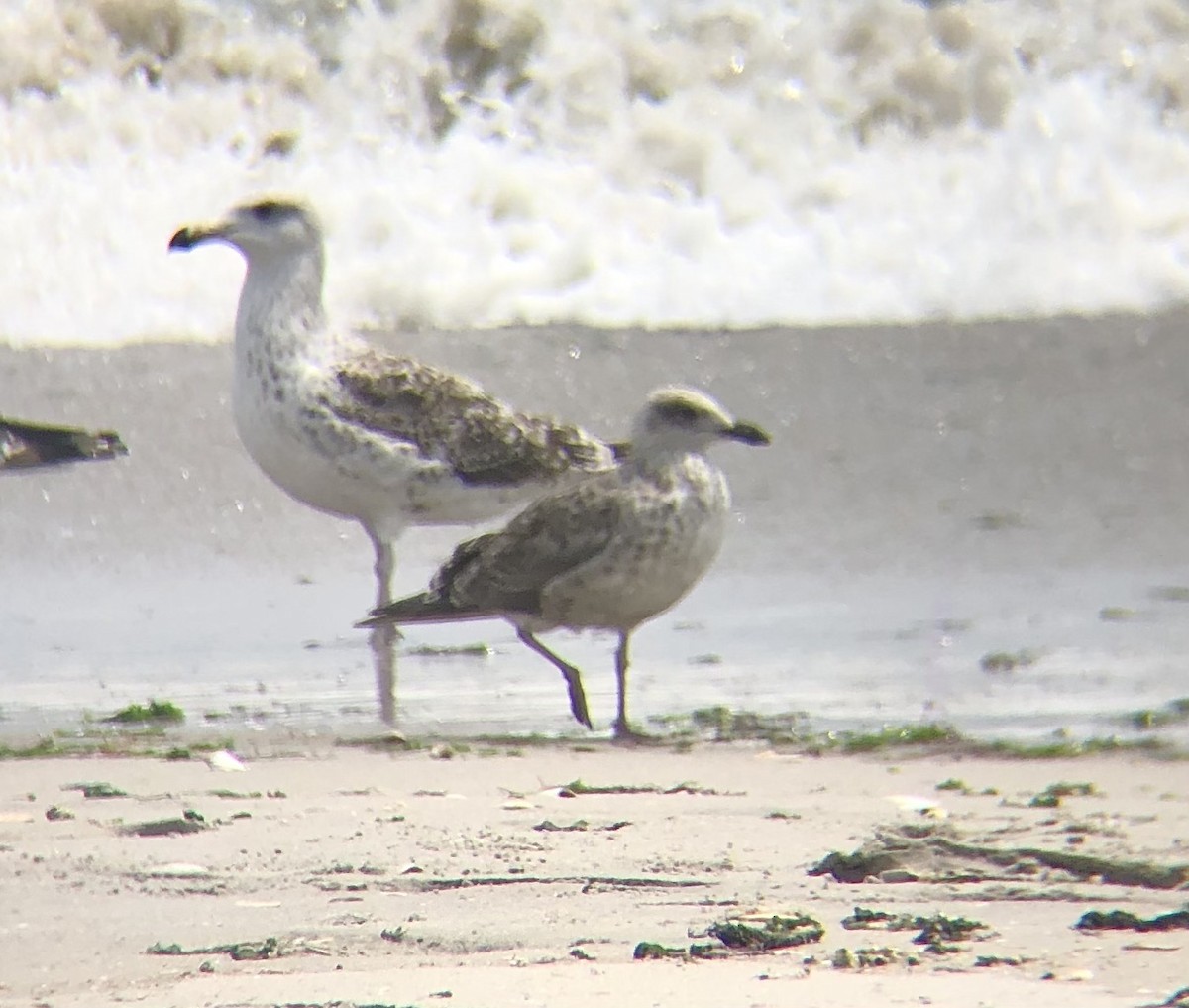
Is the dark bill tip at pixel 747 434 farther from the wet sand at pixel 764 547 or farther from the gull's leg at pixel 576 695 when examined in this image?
the gull's leg at pixel 576 695

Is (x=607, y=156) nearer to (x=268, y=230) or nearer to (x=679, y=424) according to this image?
(x=268, y=230)

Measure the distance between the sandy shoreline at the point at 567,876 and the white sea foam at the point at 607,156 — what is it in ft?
21.8

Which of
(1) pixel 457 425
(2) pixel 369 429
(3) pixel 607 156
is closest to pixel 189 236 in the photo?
(2) pixel 369 429

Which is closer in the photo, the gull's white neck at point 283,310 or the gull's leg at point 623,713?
the gull's leg at point 623,713

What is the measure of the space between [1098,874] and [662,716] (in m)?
2.35

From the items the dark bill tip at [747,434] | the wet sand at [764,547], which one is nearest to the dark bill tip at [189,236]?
the wet sand at [764,547]

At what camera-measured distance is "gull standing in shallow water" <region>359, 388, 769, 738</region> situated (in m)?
6.60

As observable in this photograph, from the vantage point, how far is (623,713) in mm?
6238

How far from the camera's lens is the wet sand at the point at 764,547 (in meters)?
6.89

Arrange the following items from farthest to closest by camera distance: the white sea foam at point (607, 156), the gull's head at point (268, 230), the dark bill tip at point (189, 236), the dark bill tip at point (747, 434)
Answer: the white sea foam at point (607, 156) < the gull's head at point (268, 230) < the dark bill tip at point (189, 236) < the dark bill tip at point (747, 434)

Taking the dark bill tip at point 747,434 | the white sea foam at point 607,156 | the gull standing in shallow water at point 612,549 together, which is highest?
the white sea foam at point 607,156

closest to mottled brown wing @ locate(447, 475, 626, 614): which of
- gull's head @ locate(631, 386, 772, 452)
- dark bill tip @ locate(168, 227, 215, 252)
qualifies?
gull's head @ locate(631, 386, 772, 452)

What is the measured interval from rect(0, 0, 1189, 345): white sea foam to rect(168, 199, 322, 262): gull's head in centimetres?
282

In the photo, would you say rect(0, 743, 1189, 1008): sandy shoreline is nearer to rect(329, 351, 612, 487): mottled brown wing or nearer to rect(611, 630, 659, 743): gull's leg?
rect(611, 630, 659, 743): gull's leg
